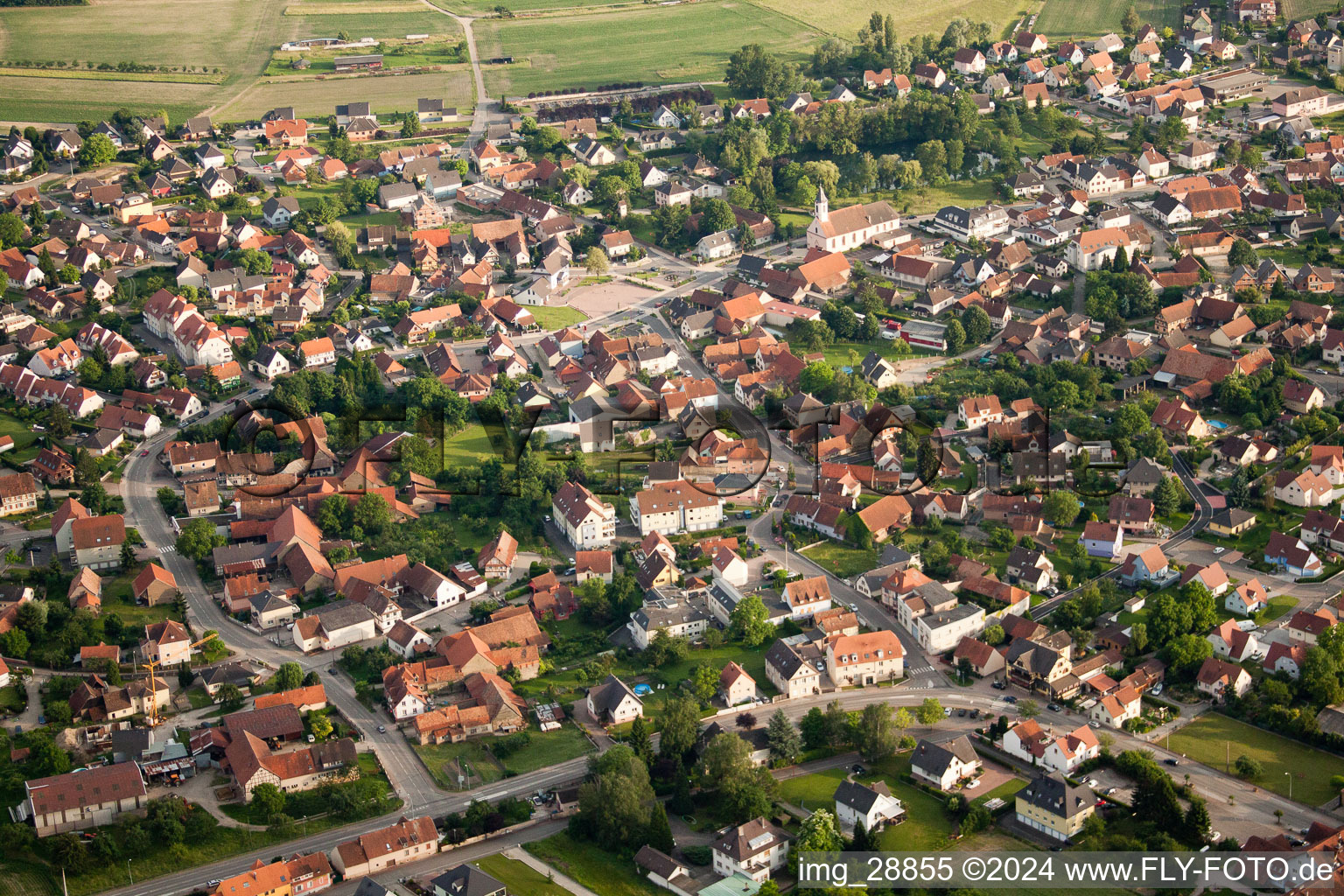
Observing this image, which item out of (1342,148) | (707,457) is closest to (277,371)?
(707,457)

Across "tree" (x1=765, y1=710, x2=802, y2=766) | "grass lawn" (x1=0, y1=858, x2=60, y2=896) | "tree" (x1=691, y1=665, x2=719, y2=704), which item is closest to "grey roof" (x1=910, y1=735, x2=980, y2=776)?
"tree" (x1=765, y1=710, x2=802, y2=766)

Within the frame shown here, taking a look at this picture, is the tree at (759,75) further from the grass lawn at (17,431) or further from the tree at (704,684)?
the tree at (704,684)

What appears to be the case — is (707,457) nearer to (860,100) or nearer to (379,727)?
(379,727)

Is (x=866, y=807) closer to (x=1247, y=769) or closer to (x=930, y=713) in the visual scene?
(x=930, y=713)

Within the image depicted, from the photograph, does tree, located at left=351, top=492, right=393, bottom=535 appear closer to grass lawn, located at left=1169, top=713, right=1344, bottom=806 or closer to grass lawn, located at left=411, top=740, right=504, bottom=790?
grass lawn, located at left=411, top=740, right=504, bottom=790

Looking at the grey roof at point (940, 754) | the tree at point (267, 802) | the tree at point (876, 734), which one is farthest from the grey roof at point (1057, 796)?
the tree at point (267, 802)

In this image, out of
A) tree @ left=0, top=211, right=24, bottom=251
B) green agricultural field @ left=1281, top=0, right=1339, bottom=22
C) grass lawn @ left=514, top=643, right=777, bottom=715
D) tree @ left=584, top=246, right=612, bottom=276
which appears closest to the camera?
grass lawn @ left=514, top=643, right=777, bottom=715

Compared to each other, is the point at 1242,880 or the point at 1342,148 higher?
the point at 1342,148

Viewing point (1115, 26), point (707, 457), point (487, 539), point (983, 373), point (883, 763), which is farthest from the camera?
point (1115, 26)
